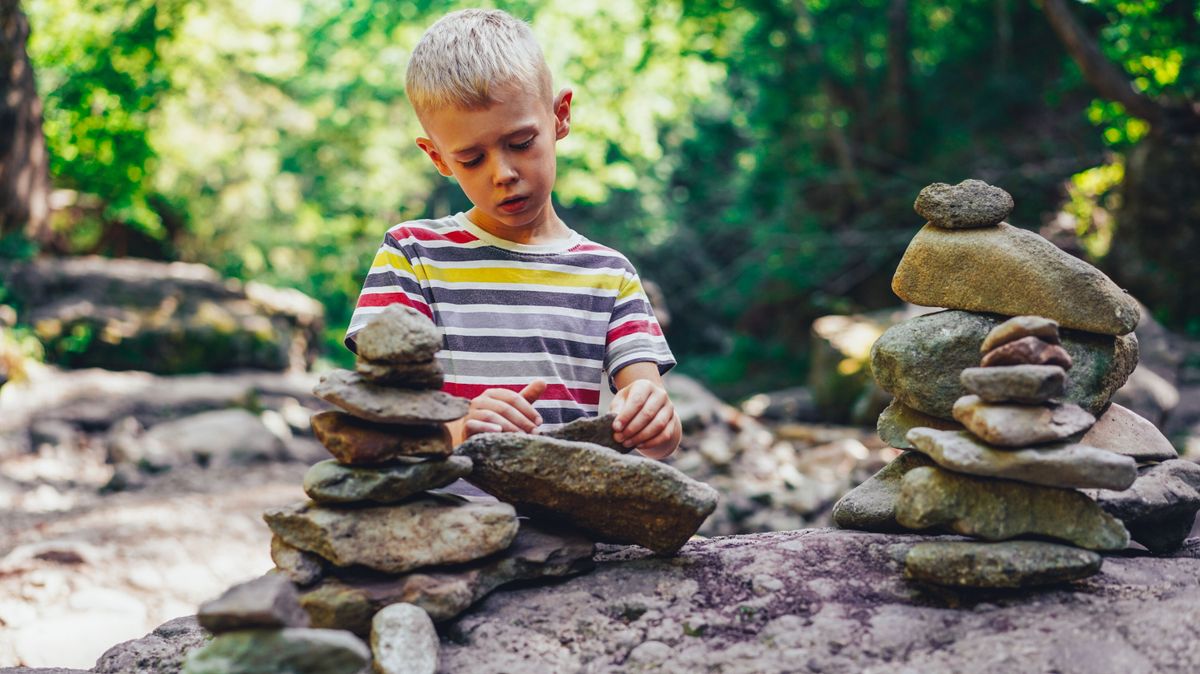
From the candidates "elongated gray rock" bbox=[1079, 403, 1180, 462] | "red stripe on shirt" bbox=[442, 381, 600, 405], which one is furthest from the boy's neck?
"elongated gray rock" bbox=[1079, 403, 1180, 462]

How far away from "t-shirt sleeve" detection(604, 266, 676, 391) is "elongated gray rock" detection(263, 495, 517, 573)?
846 mm

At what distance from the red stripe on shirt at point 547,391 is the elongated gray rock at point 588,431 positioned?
14.0 inches

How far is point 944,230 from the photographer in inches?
113

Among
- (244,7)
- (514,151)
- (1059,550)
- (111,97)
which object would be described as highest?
(244,7)

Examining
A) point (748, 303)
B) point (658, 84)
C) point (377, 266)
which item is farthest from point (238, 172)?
point (377, 266)

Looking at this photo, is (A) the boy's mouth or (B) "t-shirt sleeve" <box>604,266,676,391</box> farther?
(B) "t-shirt sleeve" <box>604,266,676,391</box>

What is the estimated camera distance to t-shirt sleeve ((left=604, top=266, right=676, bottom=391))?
10.4 feet

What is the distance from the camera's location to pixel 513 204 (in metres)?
3.02

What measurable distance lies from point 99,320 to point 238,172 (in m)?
5.93

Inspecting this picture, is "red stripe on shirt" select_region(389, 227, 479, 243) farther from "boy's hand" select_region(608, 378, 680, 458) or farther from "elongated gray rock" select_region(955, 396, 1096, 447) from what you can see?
"elongated gray rock" select_region(955, 396, 1096, 447)

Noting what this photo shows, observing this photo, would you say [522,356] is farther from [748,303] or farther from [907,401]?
[748,303]

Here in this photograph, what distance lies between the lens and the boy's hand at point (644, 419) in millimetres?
2752

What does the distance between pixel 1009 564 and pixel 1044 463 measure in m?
Result: 0.26

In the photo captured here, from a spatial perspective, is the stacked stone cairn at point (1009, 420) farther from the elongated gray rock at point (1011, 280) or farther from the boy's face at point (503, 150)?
the boy's face at point (503, 150)
